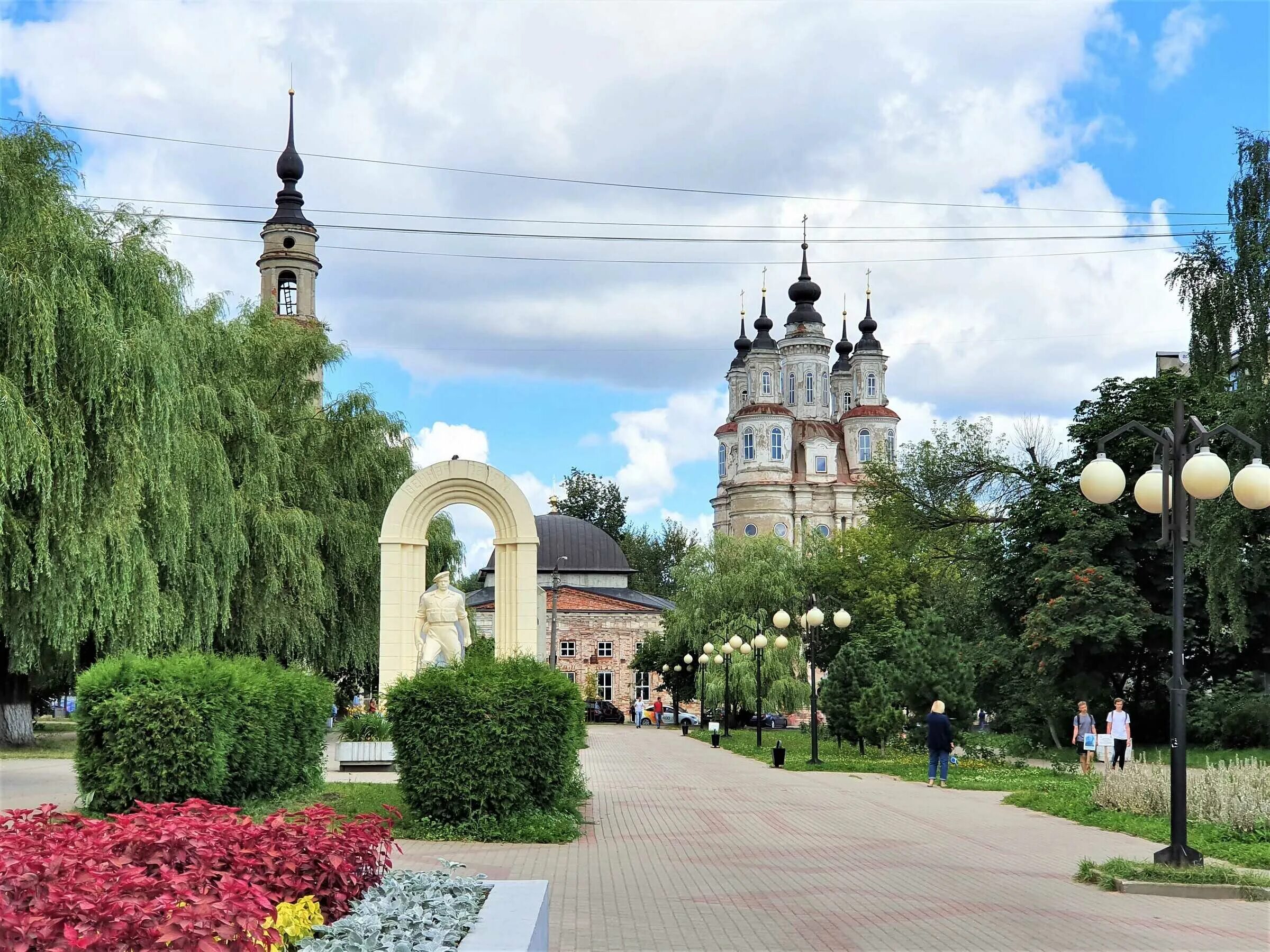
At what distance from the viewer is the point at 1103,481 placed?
11742 millimetres

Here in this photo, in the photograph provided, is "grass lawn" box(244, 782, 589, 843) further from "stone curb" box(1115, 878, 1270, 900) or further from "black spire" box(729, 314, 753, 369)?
"black spire" box(729, 314, 753, 369)

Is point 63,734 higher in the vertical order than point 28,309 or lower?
lower

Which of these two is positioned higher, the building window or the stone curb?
the building window

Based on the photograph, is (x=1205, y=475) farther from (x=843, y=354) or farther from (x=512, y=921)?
(x=843, y=354)

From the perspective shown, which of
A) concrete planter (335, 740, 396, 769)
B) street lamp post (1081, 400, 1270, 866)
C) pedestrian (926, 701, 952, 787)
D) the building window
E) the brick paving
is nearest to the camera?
the brick paving

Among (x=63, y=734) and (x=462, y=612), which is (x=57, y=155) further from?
(x=63, y=734)

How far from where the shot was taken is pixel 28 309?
1970 cm

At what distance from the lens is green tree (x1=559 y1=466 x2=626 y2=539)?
114625 mm

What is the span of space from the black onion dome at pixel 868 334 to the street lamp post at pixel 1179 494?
101162 mm

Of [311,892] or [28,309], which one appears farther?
[28,309]

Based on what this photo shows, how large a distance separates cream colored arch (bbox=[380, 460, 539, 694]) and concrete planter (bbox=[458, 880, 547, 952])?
637 inches

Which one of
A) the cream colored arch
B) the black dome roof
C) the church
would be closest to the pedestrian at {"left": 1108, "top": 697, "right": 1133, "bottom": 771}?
the cream colored arch

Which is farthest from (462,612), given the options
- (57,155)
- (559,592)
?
(559,592)

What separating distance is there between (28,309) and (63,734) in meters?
19.3
